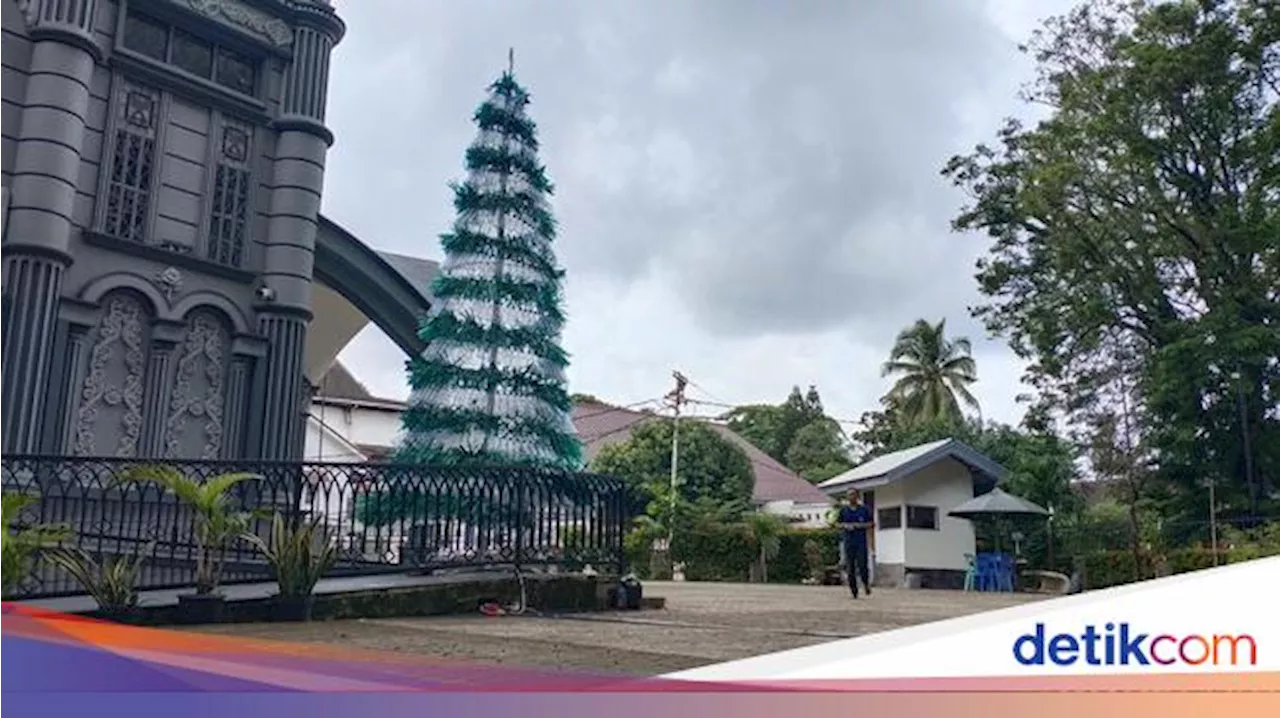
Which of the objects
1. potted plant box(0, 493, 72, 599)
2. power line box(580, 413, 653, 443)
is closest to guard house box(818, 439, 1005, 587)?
power line box(580, 413, 653, 443)

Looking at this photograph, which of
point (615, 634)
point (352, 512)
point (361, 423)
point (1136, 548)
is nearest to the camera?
point (615, 634)

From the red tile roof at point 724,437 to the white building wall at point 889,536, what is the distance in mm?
5374

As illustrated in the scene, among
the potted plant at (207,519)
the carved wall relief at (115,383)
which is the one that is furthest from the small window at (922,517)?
the potted plant at (207,519)

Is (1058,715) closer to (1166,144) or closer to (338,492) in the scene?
(338,492)

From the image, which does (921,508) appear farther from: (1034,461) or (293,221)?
(293,221)

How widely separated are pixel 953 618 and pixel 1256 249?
8.87m

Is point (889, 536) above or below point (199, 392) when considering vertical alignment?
below

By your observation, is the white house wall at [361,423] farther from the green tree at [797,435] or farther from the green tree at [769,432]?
the green tree at [769,432]

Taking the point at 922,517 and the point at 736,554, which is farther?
the point at 922,517

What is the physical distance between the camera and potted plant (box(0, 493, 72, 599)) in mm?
4316

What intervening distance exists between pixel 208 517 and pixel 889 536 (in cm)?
1484

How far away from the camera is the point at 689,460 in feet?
73.5

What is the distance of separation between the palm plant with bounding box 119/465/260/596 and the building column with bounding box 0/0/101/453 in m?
2.00

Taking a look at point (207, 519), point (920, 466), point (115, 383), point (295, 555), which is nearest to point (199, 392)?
point (115, 383)
